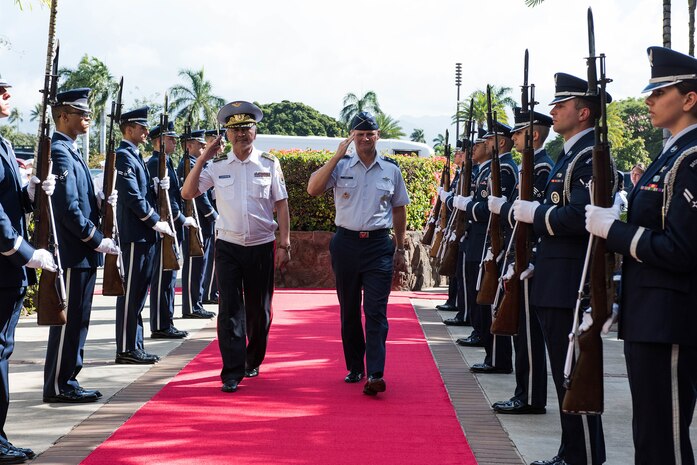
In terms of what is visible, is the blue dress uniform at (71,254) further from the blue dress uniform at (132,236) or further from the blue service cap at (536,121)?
the blue service cap at (536,121)

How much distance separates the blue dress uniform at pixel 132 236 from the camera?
8180mm

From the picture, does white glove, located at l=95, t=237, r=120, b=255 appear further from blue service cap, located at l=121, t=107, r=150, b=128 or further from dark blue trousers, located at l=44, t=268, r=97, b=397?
blue service cap, located at l=121, t=107, r=150, b=128

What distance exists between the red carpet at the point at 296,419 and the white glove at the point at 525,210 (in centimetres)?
142

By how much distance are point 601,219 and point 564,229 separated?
89 centimetres

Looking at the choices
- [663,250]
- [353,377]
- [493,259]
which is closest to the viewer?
[663,250]

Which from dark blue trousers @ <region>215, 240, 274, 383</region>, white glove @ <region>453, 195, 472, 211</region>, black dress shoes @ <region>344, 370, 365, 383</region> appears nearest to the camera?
dark blue trousers @ <region>215, 240, 274, 383</region>

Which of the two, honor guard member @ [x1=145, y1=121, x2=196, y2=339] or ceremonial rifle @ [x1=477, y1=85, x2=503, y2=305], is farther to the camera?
honor guard member @ [x1=145, y1=121, x2=196, y2=339]

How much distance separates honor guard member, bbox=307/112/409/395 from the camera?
716cm

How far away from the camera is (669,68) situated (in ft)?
12.7

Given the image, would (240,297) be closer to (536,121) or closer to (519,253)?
(519,253)

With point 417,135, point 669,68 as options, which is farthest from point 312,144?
point 417,135

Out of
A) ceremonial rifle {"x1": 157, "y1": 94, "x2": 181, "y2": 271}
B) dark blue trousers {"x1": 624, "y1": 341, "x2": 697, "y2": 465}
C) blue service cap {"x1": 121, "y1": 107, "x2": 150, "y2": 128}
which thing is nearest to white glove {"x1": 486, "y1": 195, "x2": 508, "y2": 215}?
dark blue trousers {"x1": 624, "y1": 341, "x2": 697, "y2": 465}

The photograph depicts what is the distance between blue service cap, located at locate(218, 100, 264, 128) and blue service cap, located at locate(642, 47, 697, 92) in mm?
3874

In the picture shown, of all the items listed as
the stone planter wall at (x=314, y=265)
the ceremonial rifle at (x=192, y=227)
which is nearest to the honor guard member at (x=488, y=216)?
the ceremonial rifle at (x=192, y=227)
